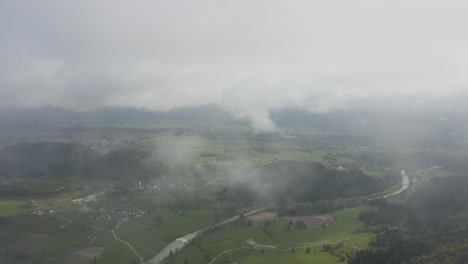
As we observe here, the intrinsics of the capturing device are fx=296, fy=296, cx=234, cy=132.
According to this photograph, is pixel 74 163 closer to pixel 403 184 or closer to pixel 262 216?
pixel 262 216

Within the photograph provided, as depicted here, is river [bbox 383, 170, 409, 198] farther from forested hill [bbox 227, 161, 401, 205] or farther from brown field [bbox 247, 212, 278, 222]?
brown field [bbox 247, 212, 278, 222]

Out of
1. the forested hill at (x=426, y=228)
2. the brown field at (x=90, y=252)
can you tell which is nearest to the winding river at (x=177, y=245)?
the brown field at (x=90, y=252)

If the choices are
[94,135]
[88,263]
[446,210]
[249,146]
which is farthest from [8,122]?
[446,210]

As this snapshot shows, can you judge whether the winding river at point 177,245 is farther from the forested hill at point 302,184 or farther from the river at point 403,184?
the river at point 403,184

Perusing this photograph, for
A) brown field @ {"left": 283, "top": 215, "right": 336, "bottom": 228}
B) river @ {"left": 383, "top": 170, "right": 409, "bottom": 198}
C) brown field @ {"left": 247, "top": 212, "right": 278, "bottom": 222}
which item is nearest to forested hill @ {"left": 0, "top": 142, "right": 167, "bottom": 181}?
brown field @ {"left": 247, "top": 212, "right": 278, "bottom": 222}

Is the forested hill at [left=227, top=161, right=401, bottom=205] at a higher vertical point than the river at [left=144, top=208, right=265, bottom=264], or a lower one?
higher
